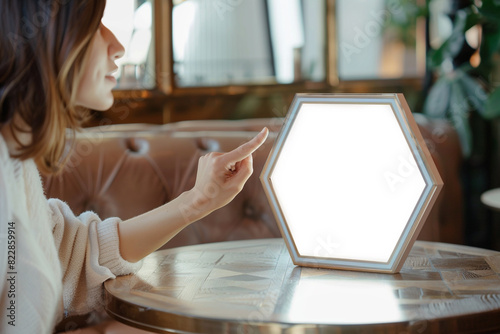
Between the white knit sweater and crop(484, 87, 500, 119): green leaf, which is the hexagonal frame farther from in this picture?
crop(484, 87, 500, 119): green leaf

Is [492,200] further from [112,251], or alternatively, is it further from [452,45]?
[452,45]

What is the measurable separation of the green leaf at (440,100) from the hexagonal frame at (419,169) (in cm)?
204

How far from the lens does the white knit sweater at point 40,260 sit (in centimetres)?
91

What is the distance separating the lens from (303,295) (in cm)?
88

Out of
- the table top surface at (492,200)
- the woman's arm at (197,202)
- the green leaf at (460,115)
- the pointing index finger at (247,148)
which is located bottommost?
the table top surface at (492,200)

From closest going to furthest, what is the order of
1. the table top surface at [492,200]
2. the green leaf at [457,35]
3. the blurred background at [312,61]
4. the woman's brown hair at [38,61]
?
the woman's brown hair at [38,61], the table top surface at [492,200], the green leaf at [457,35], the blurred background at [312,61]

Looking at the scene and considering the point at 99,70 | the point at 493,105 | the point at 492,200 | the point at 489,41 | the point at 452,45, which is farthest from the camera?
the point at 452,45

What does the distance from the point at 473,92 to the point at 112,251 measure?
2125 millimetres

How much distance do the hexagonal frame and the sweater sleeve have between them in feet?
0.92

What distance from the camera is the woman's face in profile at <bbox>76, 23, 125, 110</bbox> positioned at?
99cm

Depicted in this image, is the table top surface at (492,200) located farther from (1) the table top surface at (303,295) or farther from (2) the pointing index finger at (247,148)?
(2) the pointing index finger at (247,148)

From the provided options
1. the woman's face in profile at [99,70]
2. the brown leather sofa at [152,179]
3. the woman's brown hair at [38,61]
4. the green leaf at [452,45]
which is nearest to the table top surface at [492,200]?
the brown leather sofa at [152,179]

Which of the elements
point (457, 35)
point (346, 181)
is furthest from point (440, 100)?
point (346, 181)

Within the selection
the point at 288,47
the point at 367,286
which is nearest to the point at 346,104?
the point at 367,286
